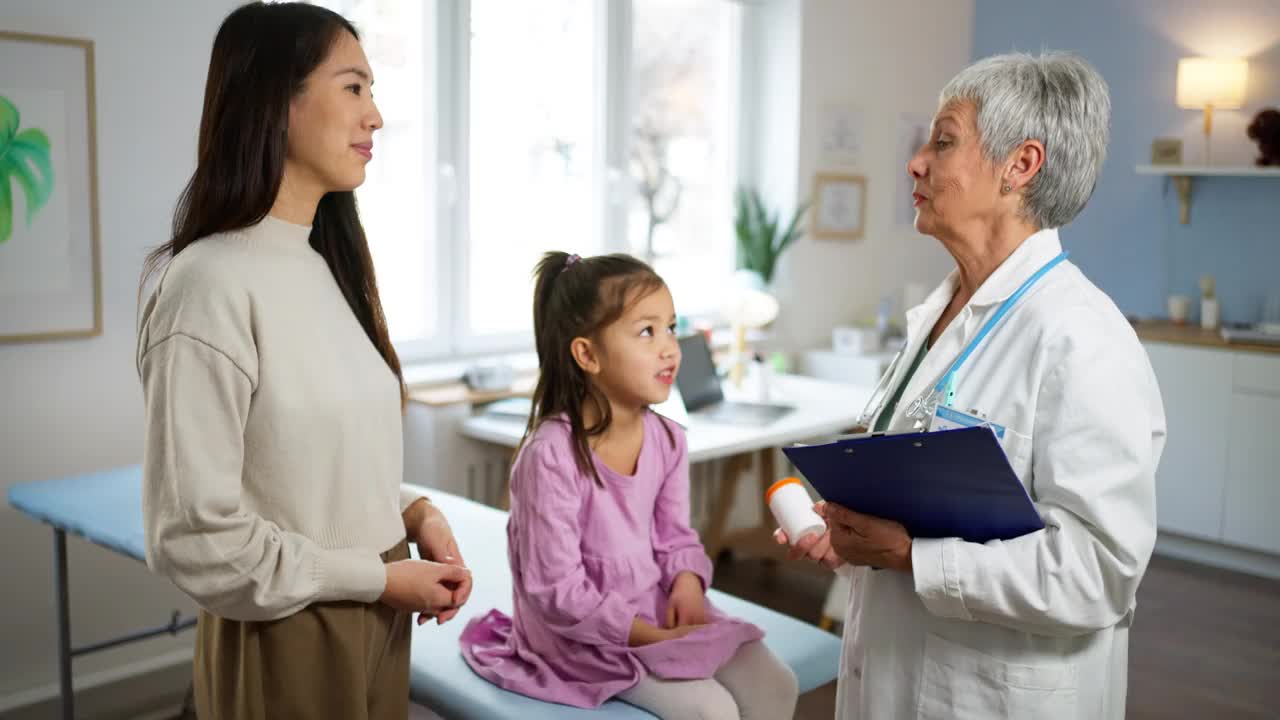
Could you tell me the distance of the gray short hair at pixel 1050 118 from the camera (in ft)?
4.65

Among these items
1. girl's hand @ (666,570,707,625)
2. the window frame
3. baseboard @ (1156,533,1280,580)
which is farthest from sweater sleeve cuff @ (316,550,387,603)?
baseboard @ (1156,533,1280,580)

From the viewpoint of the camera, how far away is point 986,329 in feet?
4.65

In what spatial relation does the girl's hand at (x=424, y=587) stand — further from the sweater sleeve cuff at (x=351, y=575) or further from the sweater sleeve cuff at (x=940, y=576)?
the sweater sleeve cuff at (x=940, y=576)

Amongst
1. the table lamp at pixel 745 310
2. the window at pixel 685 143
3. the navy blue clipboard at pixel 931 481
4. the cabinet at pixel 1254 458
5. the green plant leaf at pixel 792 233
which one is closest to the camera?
the navy blue clipboard at pixel 931 481

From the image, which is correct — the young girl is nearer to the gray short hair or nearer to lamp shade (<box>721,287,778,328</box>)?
the gray short hair

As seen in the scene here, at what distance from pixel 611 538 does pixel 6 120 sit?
1.92 metres

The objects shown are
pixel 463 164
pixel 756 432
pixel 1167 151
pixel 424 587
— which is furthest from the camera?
pixel 1167 151

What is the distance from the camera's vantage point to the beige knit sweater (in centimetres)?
123

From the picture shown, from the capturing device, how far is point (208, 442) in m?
1.24

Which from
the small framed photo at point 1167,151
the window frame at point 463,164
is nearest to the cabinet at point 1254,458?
the small framed photo at point 1167,151

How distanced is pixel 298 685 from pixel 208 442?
0.34m

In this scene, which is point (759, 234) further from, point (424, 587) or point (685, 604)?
point (424, 587)


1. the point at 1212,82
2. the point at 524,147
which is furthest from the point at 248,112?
the point at 1212,82

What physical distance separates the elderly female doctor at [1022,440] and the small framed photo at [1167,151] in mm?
4091
